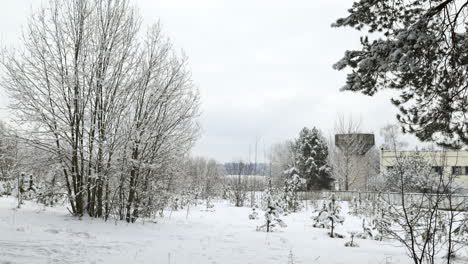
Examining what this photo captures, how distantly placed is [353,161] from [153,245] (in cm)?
2892

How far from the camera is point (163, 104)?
10406mm

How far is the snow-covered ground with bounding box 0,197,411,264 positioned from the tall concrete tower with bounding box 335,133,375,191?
22.0 meters

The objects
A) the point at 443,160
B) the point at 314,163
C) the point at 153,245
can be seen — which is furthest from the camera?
the point at 314,163

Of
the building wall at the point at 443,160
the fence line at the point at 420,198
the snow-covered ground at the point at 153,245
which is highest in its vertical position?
the building wall at the point at 443,160

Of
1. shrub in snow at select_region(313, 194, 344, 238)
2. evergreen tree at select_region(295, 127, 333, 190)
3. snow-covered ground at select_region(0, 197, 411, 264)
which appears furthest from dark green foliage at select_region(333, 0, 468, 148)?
evergreen tree at select_region(295, 127, 333, 190)

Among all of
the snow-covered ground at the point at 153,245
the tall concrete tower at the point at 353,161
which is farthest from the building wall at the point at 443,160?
the tall concrete tower at the point at 353,161

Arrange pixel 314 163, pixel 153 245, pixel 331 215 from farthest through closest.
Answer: pixel 314 163 → pixel 331 215 → pixel 153 245

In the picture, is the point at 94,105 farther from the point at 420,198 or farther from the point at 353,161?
the point at 353,161

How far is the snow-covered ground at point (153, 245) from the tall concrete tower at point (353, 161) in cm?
2199

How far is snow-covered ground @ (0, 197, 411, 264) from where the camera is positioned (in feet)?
17.8

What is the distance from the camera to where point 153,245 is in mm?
6832

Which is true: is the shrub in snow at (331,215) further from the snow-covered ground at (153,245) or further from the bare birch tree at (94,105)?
the bare birch tree at (94,105)

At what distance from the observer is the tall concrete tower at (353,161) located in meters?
30.3

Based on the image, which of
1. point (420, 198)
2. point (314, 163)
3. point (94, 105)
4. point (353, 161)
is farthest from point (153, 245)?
point (314, 163)
